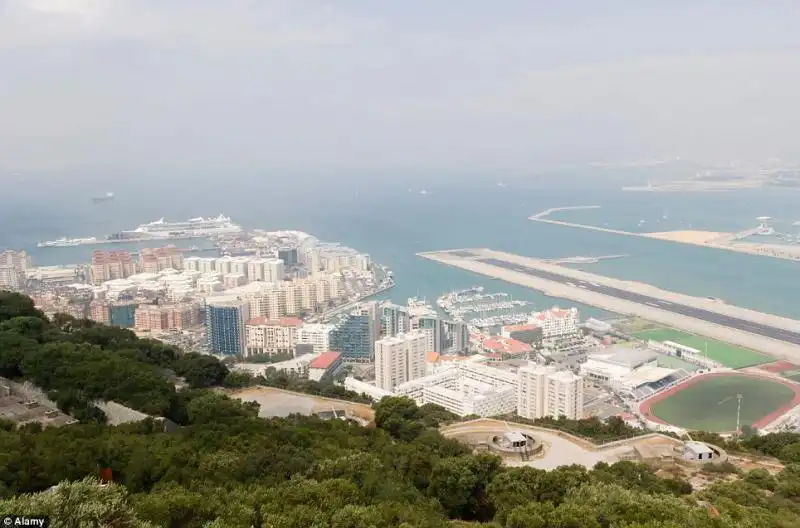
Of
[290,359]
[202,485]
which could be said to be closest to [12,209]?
[290,359]


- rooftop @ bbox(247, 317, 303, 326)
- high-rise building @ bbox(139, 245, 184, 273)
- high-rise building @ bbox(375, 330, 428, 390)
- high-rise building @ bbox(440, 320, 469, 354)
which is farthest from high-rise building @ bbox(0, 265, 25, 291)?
high-rise building @ bbox(440, 320, 469, 354)

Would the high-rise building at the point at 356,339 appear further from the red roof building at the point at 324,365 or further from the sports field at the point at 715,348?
the sports field at the point at 715,348

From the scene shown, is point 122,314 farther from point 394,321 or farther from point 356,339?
point 394,321

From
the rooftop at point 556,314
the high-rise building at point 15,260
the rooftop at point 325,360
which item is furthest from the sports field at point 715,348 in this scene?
the high-rise building at point 15,260

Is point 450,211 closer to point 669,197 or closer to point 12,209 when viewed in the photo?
point 669,197

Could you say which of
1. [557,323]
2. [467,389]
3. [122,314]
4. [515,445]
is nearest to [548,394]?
[467,389]

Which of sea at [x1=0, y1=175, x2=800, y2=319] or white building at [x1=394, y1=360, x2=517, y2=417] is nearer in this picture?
white building at [x1=394, y1=360, x2=517, y2=417]

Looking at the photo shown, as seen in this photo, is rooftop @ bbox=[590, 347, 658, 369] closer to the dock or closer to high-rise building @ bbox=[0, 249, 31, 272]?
the dock
